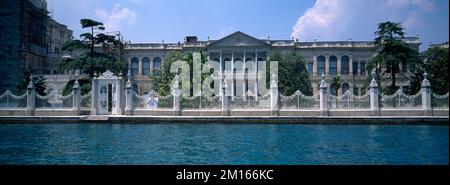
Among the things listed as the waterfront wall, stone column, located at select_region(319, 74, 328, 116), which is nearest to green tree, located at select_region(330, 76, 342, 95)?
the waterfront wall

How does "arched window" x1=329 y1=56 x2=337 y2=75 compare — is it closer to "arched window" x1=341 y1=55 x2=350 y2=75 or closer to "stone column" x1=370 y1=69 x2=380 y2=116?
"arched window" x1=341 y1=55 x2=350 y2=75

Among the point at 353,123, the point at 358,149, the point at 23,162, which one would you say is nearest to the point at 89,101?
the point at 23,162

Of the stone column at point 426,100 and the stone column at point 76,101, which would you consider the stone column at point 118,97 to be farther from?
the stone column at point 426,100

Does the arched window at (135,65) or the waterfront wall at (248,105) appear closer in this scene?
the waterfront wall at (248,105)

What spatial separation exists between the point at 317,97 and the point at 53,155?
15.3m

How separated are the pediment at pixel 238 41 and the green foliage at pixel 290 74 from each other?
33.2 ft

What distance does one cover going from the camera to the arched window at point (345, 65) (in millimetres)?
49688

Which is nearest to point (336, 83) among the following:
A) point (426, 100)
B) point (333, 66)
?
point (333, 66)

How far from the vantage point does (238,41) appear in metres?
49.0

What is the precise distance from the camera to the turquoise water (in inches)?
359

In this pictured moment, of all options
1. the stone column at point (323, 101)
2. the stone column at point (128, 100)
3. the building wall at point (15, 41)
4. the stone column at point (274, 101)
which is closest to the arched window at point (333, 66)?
the stone column at point (323, 101)

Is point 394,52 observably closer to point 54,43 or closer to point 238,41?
point 238,41

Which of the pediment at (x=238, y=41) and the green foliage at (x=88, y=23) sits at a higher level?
the pediment at (x=238, y=41)
